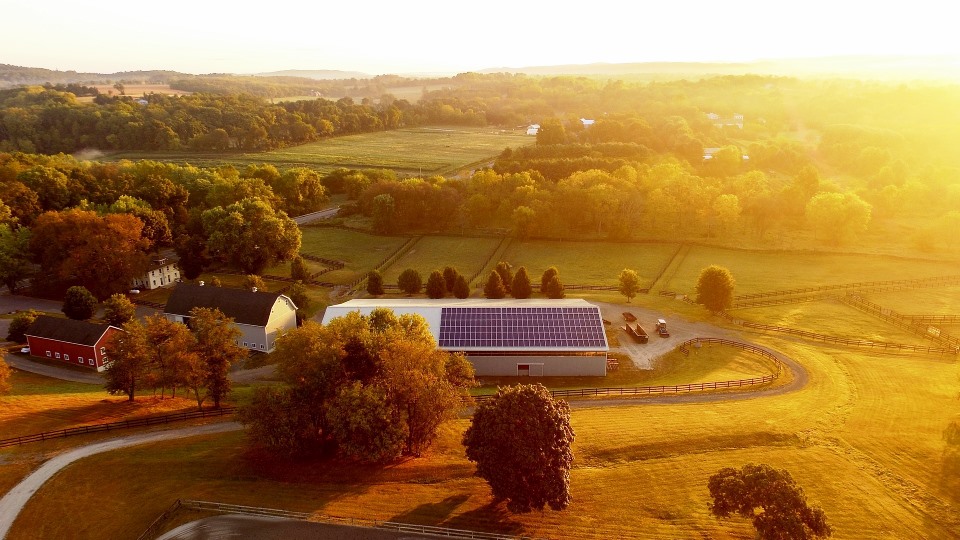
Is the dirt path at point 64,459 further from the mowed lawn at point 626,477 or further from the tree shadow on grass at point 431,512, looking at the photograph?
the tree shadow on grass at point 431,512

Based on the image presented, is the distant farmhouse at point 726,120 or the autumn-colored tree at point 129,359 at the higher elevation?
the distant farmhouse at point 726,120

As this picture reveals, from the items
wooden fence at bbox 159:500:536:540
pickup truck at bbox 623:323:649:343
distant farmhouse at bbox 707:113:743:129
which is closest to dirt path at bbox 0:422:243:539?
wooden fence at bbox 159:500:536:540

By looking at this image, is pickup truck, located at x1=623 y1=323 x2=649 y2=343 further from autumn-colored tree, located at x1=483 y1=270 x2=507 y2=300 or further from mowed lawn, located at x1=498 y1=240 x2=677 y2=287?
mowed lawn, located at x1=498 y1=240 x2=677 y2=287

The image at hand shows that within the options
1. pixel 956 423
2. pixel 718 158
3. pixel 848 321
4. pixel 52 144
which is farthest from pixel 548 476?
pixel 52 144

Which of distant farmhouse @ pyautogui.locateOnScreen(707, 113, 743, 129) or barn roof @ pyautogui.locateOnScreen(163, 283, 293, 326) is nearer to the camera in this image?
barn roof @ pyautogui.locateOnScreen(163, 283, 293, 326)

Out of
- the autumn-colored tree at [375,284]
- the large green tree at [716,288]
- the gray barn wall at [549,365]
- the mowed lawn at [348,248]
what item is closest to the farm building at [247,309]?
the autumn-colored tree at [375,284]

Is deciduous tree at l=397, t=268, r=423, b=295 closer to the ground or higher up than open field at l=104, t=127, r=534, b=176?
closer to the ground
